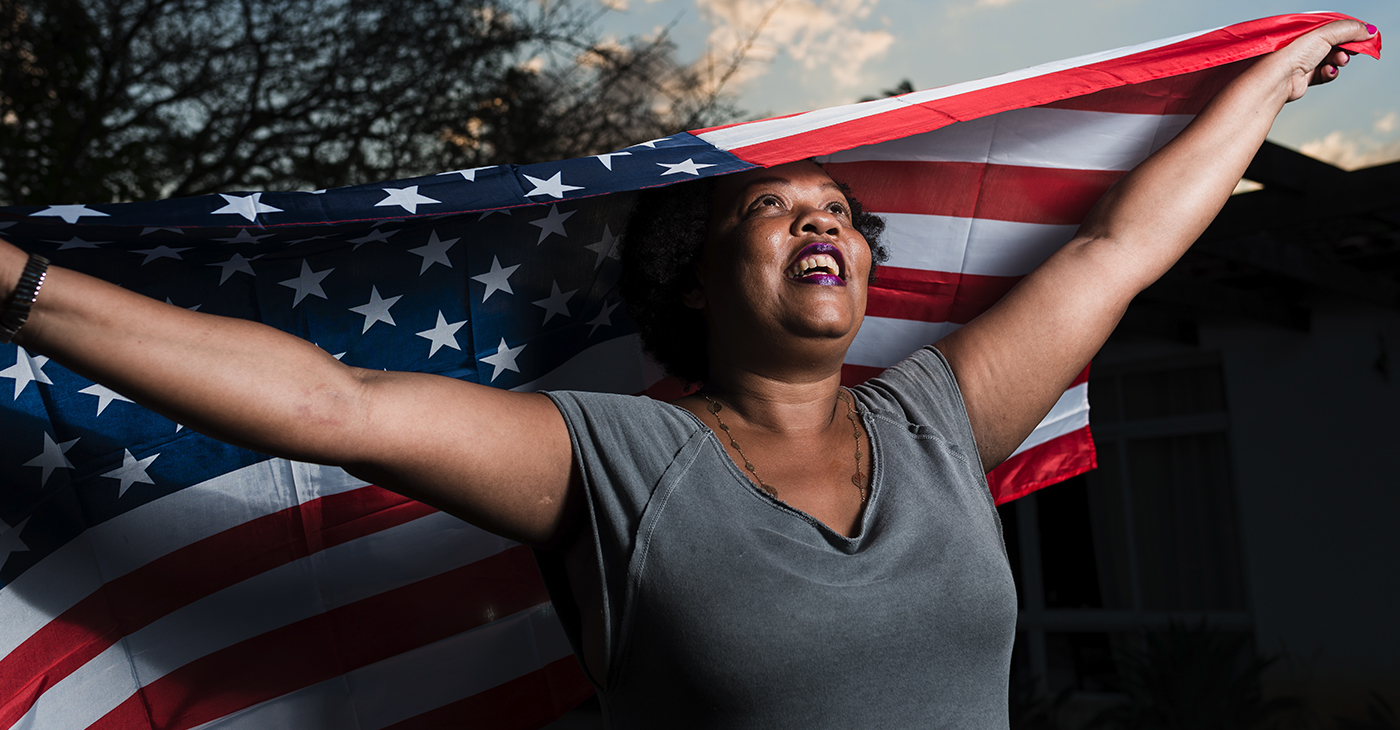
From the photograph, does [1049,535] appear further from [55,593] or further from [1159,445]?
[55,593]

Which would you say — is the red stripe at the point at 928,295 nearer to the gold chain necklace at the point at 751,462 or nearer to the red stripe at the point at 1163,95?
the red stripe at the point at 1163,95

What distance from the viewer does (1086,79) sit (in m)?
2.24

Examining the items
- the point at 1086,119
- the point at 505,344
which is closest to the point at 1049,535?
the point at 1086,119

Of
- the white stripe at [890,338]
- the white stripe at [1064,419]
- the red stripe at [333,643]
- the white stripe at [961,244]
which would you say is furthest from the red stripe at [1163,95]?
the red stripe at [333,643]

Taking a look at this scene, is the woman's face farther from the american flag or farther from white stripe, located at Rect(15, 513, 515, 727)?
white stripe, located at Rect(15, 513, 515, 727)

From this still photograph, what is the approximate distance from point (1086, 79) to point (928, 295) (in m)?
0.70

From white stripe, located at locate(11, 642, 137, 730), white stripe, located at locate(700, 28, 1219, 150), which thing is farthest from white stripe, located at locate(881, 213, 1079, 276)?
white stripe, located at locate(11, 642, 137, 730)

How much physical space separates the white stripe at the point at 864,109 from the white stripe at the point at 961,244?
0.43 m

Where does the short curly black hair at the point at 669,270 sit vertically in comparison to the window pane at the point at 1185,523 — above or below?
above

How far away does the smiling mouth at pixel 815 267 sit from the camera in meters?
1.84

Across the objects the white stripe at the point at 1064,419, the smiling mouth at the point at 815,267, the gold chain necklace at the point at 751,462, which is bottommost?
the white stripe at the point at 1064,419

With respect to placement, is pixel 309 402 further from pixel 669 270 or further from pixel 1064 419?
pixel 1064 419

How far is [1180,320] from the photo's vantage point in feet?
22.6

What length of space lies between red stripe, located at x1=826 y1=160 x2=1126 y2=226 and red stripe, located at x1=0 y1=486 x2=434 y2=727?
148cm
